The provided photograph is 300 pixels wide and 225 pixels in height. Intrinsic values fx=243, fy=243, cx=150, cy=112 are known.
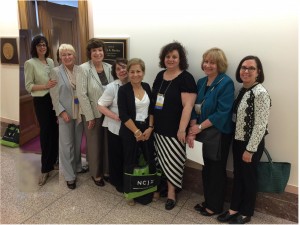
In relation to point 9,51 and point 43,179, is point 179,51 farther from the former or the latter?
point 9,51

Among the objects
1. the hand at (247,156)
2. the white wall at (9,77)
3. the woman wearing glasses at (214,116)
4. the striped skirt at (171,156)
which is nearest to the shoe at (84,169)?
the striped skirt at (171,156)

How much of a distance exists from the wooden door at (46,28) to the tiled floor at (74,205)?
41 centimetres

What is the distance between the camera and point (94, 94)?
2.41 m

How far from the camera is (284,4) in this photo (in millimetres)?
1812

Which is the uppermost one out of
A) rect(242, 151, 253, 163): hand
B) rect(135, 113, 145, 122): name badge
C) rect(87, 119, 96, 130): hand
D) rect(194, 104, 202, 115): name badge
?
rect(194, 104, 202, 115): name badge

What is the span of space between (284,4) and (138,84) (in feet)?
4.21

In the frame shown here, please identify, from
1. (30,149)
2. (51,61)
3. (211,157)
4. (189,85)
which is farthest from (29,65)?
(211,157)

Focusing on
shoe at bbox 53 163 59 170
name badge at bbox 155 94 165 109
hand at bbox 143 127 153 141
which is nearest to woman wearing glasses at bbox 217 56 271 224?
name badge at bbox 155 94 165 109

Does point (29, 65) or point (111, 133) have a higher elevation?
point (29, 65)

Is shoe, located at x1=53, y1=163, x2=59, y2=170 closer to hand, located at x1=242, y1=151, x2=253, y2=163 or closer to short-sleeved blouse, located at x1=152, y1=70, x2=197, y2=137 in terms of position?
short-sleeved blouse, located at x1=152, y1=70, x2=197, y2=137

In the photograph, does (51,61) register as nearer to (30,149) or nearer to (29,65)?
(29,65)

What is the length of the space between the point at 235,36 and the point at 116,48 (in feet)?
4.10

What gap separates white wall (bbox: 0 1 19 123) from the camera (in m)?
3.00

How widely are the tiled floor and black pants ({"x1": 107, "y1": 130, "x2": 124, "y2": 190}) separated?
13 centimetres
